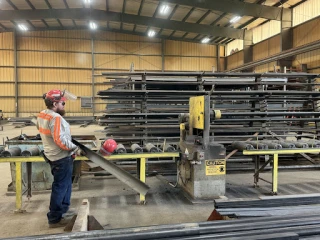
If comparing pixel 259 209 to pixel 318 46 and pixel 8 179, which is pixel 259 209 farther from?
pixel 318 46

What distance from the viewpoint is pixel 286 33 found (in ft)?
39.3

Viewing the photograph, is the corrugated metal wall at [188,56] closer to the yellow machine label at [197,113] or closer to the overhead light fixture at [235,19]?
the overhead light fixture at [235,19]

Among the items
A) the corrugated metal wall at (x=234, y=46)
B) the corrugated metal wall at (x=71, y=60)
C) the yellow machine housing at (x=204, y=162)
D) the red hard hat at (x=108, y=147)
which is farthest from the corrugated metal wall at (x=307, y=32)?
the red hard hat at (x=108, y=147)

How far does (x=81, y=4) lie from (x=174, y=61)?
7.12m

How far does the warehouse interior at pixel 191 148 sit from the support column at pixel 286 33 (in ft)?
0.15

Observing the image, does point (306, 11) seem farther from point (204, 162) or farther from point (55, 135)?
point (55, 135)

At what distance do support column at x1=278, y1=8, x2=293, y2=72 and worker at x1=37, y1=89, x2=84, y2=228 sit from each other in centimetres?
1128

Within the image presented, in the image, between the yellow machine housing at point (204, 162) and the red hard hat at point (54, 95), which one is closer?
the red hard hat at point (54, 95)

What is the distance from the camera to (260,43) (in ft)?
46.6

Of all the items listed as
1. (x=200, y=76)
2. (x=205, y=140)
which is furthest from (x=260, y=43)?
(x=205, y=140)

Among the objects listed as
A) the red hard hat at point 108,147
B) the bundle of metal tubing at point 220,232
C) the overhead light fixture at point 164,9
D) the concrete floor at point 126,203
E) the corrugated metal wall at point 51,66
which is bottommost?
the concrete floor at point 126,203

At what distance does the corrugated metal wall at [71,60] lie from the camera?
54.7 feet

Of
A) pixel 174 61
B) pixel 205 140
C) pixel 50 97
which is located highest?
pixel 174 61

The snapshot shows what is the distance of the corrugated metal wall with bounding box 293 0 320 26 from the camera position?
35.9 feet
